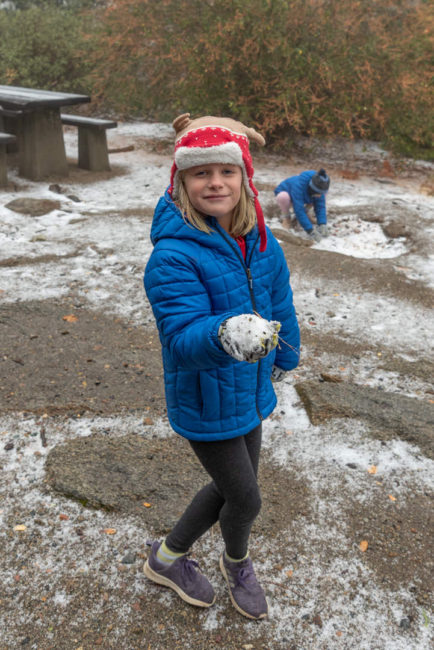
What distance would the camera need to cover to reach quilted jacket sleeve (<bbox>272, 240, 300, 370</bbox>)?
202cm

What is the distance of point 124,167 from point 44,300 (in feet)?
17.0

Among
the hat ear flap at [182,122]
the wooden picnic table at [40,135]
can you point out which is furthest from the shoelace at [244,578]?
the wooden picnic table at [40,135]

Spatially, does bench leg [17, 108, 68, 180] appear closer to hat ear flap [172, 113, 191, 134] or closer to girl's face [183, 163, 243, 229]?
hat ear flap [172, 113, 191, 134]

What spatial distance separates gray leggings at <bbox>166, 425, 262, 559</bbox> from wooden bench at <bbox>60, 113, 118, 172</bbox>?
7.68 metres

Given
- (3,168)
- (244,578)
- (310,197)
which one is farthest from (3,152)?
(244,578)

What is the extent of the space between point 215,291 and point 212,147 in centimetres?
46

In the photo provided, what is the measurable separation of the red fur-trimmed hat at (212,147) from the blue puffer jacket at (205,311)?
0.13 m

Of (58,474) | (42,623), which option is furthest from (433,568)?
(58,474)

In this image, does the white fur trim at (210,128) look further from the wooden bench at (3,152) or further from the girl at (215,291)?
the wooden bench at (3,152)

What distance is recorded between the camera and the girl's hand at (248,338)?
1380mm

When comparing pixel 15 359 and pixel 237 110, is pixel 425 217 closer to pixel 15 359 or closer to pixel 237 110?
pixel 237 110

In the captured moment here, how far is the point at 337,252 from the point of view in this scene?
6.23 metres

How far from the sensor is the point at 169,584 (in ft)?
7.28

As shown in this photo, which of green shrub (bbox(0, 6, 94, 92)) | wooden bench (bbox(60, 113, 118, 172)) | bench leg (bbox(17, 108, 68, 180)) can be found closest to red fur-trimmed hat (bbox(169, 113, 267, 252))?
bench leg (bbox(17, 108, 68, 180))
